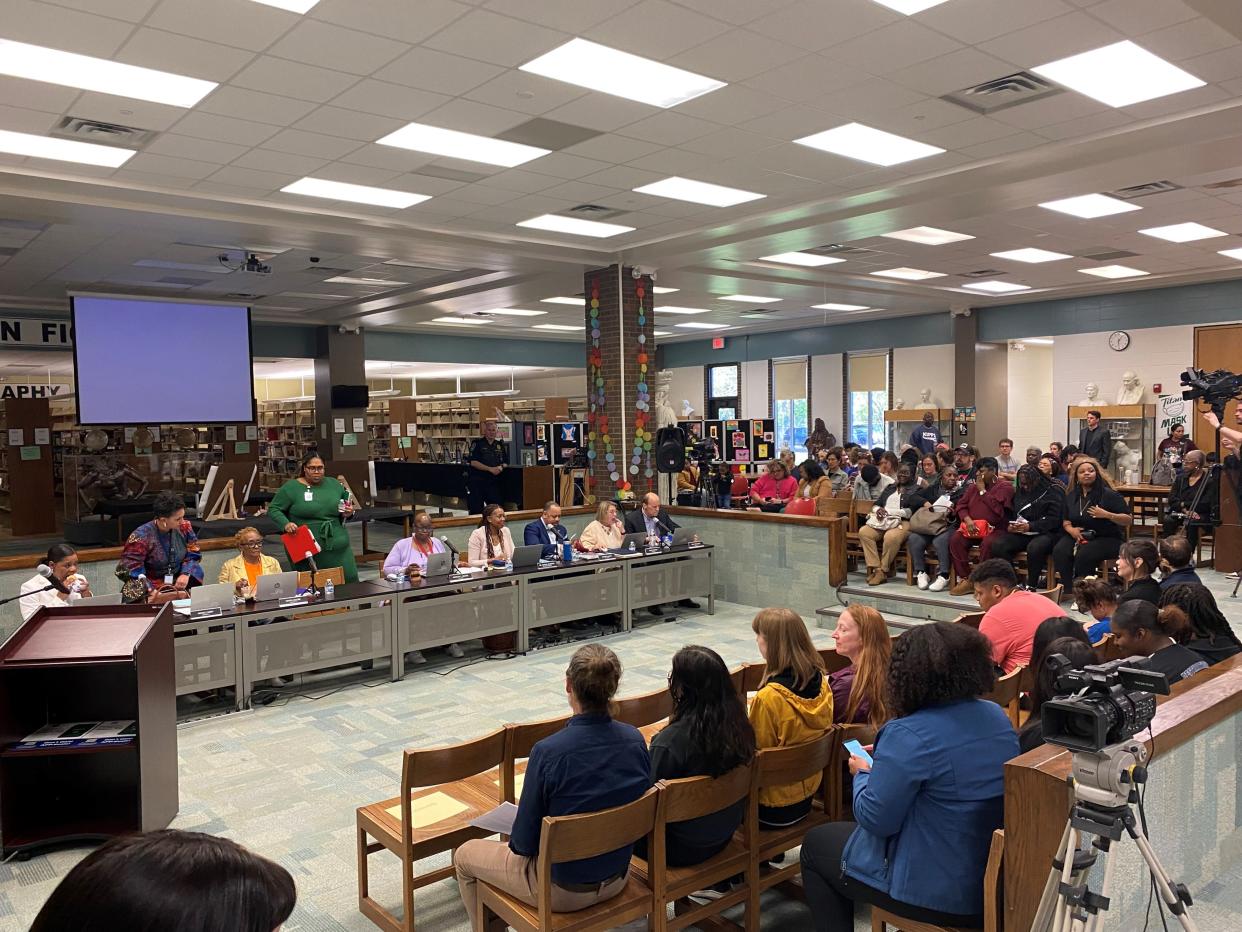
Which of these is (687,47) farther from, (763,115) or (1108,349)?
(1108,349)

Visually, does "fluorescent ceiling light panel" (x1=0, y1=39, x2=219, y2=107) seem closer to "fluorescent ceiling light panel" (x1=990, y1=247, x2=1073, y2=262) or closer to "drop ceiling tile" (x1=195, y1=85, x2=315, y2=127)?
"drop ceiling tile" (x1=195, y1=85, x2=315, y2=127)

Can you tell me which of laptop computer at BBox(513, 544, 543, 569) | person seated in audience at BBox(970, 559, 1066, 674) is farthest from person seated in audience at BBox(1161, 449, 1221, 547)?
laptop computer at BBox(513, 544, 543, 569)

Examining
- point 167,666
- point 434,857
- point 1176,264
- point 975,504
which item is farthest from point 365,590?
point 1176,264

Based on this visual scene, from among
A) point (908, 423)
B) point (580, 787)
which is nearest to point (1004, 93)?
point (580, 787)

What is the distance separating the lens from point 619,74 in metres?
5.32

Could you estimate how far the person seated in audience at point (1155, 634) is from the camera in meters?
3.81

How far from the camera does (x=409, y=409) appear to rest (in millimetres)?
19859

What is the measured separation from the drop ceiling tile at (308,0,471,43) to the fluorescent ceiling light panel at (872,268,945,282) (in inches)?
347

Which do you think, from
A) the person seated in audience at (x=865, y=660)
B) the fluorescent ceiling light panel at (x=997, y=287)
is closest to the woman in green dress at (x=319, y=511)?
the person seated in audience at (x=865, y=660)

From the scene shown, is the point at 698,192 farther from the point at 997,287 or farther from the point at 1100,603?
the point at 997,287

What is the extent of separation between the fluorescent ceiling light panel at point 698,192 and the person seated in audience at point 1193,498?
5.25 metres

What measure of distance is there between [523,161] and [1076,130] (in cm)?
405

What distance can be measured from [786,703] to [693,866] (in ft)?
2.12

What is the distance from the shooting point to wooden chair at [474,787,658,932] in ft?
8.38
